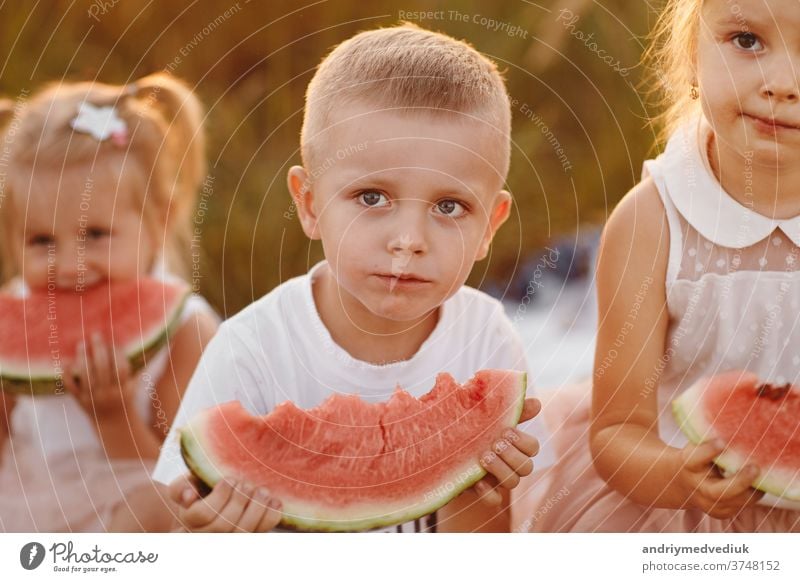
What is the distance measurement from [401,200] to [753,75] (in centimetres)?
44

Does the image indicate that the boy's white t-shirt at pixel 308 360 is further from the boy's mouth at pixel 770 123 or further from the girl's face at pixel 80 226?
the boy's mouth at pixel 770 123

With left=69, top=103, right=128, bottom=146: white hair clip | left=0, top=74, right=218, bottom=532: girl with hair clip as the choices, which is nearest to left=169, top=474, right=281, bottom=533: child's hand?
left=0, top=74, right=218, bottom=532: girl with hair clip

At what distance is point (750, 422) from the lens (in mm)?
1300

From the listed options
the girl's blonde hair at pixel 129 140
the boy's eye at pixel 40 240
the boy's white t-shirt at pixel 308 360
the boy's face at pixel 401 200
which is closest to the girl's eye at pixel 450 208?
the boy's face at pixel 401 200

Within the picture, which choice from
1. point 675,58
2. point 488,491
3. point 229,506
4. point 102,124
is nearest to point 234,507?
point 229,506

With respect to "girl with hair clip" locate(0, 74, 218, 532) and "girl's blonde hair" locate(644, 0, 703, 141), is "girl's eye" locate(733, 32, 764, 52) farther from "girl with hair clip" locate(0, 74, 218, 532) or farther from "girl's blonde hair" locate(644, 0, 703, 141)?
"girl with hair clip" locate(0, 74, 218, 532)

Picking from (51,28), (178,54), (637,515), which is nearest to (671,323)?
(637,515)

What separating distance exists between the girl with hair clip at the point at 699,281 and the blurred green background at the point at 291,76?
11 centimetres

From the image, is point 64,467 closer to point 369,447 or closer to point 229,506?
point 229,506

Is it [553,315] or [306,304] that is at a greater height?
[553,315]

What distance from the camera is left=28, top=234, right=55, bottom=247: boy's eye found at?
135 cm

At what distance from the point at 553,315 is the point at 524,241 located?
0.21m
